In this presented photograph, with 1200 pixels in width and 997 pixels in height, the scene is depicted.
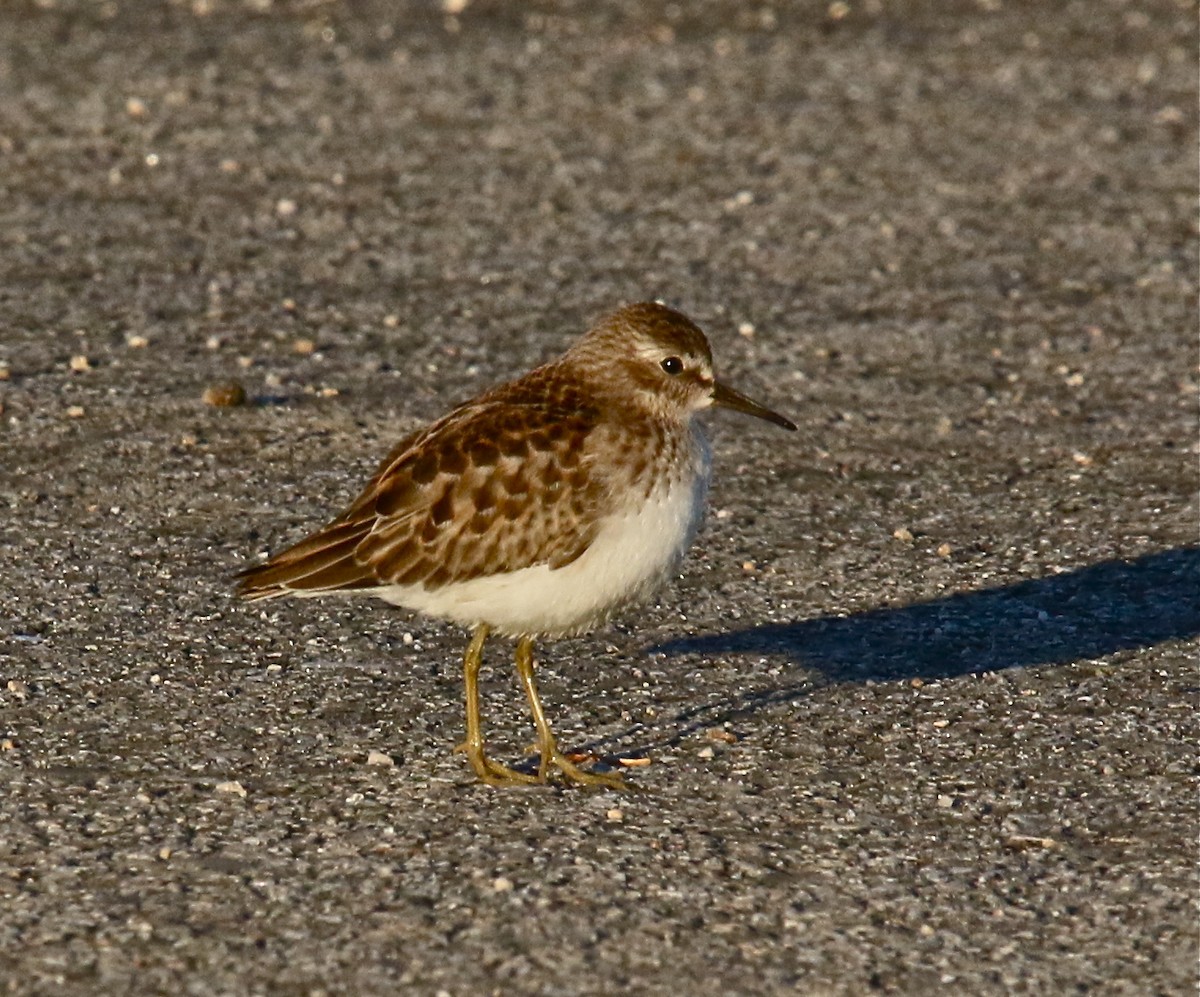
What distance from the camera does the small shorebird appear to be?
732 centimetres

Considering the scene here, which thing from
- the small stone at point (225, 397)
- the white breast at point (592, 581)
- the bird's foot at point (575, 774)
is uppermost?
the white breast at point (592, 581)

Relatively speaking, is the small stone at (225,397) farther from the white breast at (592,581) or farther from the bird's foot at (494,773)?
the bird's foot at (494,773)

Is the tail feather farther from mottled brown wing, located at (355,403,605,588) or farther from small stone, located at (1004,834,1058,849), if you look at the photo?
small stone, located at (1004,834,1058,849)

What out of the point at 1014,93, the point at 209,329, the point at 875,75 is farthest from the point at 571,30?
the point at 209,329

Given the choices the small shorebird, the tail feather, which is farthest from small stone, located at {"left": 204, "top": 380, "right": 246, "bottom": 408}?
the tail feather

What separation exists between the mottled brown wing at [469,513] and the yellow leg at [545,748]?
1.53 feet

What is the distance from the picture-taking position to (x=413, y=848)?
6812mm

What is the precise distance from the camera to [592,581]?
7293 millimetres

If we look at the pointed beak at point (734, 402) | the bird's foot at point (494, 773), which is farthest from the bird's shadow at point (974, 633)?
the pointed beak at point (734, 402)

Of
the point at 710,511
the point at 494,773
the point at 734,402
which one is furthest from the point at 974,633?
the point at 494,773

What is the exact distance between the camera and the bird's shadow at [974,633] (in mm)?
8430

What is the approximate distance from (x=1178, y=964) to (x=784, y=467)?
4.84 m

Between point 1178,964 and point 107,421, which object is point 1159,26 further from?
point 1178,964

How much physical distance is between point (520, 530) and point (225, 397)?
4232mm
